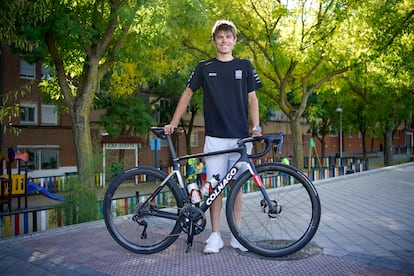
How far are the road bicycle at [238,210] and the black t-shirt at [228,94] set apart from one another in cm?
23

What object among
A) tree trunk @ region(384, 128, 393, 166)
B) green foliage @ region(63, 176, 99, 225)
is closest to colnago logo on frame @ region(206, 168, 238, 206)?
green foliage @ region(63, 176, 99, 225)

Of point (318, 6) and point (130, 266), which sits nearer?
point (130, 266)

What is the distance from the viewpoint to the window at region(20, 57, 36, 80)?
23.6 m

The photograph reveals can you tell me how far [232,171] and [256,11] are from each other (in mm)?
12564

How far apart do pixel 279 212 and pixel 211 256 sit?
2.53 feet

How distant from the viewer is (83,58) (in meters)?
11.1

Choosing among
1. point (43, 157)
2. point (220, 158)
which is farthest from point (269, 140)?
point (43, 157)

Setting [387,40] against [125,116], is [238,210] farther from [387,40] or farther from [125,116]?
[125,116]

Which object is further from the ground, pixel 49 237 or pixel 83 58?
pixel 83 58

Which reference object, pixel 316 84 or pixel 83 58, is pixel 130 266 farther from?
pixel 316 84

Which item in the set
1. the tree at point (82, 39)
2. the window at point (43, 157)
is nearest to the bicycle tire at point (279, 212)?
the tree at point (82, 39)

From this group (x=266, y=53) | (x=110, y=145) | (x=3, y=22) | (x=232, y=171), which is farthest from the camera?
(x=110, y=145)

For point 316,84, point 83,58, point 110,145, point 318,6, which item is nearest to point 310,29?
point 318,6

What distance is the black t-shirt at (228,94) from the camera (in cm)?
427
